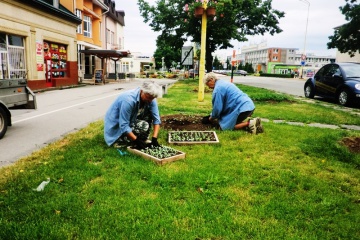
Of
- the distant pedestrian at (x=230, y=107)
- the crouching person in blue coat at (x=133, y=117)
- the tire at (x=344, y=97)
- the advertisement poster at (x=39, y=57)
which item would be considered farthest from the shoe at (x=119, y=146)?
the advertisement poster at (x=39, y=57)

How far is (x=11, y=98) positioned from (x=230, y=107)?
5.22 meters

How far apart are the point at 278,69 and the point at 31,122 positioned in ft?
342

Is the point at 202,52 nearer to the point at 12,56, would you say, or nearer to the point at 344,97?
the point at 344,97

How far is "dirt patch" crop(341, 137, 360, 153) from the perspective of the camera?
5268 mm

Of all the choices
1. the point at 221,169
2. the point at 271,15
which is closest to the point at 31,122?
the point at 221,169

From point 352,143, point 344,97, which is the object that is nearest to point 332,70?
point 344,97

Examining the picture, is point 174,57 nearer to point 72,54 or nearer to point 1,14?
point 72,54

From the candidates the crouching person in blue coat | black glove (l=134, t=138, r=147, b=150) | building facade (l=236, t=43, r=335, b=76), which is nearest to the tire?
the crouching person in blue coat

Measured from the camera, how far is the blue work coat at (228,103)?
6.36 metres

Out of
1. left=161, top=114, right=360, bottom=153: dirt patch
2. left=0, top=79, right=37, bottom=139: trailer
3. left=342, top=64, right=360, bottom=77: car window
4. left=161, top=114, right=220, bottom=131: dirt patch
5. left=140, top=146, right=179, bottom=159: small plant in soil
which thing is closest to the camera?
left=140, top=146, right=179, bottom=159: small plant in soil

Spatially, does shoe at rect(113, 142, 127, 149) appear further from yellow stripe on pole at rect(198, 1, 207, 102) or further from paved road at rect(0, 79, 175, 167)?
yellow stripe on pole at rect(198, 1, 207, 102)

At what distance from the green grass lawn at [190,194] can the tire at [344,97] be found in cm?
722

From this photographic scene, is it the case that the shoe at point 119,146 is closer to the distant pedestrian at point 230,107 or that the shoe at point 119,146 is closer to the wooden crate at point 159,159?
the wooden crate at point 159,159

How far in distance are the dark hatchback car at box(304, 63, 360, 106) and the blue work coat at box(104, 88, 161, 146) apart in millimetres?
9507
